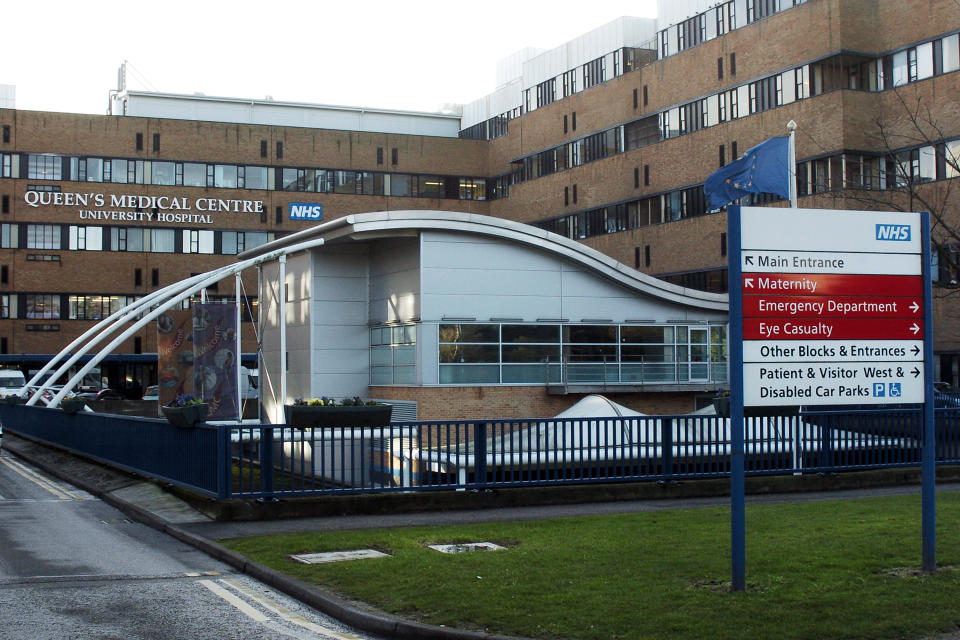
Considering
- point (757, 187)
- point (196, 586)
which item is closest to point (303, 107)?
point (757, 187)

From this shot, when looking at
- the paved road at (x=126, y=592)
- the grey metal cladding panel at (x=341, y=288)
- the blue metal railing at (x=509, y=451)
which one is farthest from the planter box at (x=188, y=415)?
the grey metal cladding panel at (x=341, y=288)

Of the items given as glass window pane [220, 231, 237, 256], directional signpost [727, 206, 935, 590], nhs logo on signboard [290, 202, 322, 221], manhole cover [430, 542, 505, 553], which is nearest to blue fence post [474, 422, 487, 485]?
manhole cover [430, 542, 505, 553]

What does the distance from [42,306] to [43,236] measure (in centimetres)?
442

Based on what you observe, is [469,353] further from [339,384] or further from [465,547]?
[465,547]

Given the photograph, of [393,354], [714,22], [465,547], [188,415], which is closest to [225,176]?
[714,22]

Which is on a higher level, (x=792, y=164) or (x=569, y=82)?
(x=569, y=82)

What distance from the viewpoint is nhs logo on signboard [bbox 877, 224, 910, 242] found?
9734 mm

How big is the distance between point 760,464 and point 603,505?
3.20 metres

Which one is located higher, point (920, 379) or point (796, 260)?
point (796, 260)

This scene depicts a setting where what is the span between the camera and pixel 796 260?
931 cm

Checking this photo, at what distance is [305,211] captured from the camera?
70.1 meters

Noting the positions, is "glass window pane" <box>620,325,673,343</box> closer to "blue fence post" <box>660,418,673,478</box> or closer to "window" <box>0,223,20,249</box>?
"blue fence post" <box>660,418,673,478</box>

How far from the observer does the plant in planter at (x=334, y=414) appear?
14.5 m

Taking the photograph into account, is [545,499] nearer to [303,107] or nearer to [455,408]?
[455,408]
